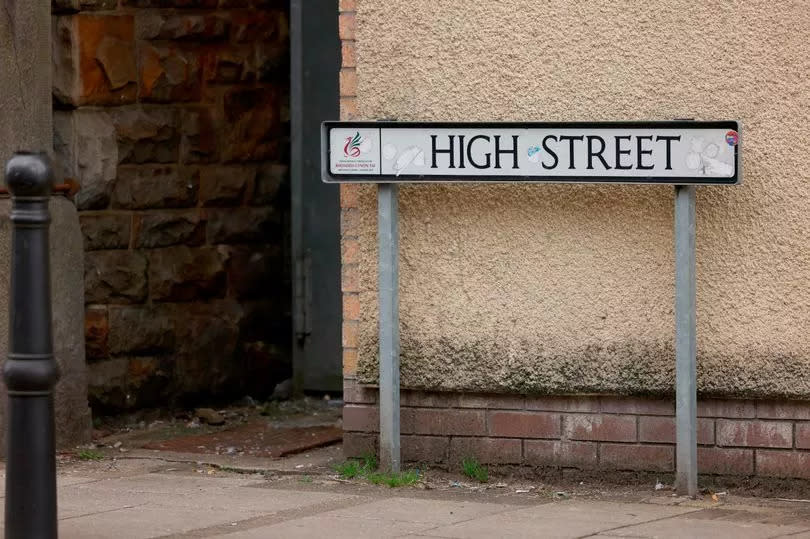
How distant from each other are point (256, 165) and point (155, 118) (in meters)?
0.75

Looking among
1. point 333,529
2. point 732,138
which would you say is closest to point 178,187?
point 333,529

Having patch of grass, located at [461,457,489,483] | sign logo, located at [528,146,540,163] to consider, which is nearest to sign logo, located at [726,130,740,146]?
sign logo, located at [528,146,540,163]

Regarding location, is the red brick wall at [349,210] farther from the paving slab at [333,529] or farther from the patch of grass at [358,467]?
the paving slab at [333,529]

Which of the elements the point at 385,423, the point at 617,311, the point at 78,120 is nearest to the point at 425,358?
the point at 385,423

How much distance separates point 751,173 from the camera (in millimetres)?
6301

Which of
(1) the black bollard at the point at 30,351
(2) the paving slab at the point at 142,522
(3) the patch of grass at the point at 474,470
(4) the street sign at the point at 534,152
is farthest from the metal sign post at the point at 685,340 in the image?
(1) the black bollard at the point at 30,351

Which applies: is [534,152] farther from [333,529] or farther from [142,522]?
[142,522]

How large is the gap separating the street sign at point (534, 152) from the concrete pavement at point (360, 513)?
1239 millimetres

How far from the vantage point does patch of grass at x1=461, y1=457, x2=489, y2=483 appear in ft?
22.2

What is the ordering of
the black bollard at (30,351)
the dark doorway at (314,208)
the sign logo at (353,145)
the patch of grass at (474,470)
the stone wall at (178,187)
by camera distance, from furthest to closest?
the dark doorway at (314,208)
the stone wall at (178,187)
the patch of grass at (474,470)
the sign logo at (353,145)
the black bollard at (30,351)

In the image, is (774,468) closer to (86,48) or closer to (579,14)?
(579,14)

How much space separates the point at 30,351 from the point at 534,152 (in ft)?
8.10

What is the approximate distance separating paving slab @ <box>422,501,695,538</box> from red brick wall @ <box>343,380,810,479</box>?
379 mm

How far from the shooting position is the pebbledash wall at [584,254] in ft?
20.6
